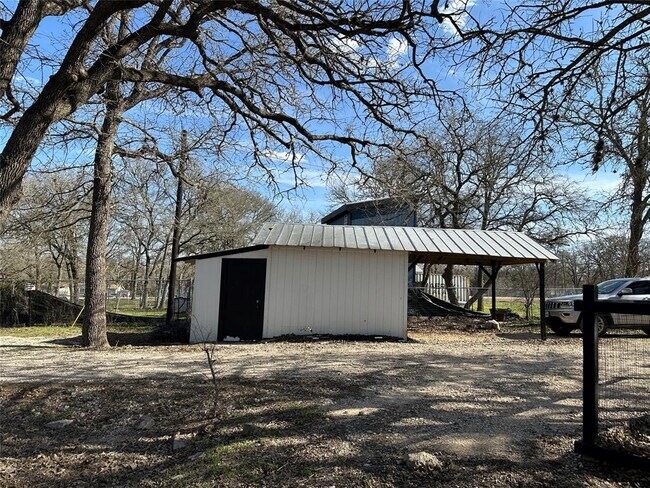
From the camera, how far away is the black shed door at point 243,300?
43.8ft

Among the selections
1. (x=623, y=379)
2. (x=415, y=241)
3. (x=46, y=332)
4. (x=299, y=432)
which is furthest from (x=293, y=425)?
(x=46, y=332)

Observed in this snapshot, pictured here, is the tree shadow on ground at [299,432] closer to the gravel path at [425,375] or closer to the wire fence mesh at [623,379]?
the gravel path at [425,375]

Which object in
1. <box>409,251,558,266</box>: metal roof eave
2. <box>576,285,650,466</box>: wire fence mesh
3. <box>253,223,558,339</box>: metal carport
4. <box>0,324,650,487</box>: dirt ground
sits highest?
<box>253,223,558,339</box>: metal carport

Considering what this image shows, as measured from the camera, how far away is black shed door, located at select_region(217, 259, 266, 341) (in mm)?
13344

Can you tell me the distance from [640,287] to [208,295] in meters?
12.2

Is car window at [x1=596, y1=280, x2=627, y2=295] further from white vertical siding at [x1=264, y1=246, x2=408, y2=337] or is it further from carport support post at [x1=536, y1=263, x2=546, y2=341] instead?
white vertical siding at [x1=264, y1=246, x2=408, y2=337]

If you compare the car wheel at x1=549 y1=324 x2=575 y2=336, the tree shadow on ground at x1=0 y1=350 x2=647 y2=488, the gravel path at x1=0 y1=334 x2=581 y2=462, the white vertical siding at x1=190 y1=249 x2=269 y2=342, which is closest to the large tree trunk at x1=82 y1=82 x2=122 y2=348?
the gravel path at x1=0 y1=334 x2=581 y2=462

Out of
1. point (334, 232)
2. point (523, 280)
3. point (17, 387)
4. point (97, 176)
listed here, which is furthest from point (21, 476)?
point (523, 280)

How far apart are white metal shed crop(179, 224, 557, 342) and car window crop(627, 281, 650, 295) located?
2.44 meters

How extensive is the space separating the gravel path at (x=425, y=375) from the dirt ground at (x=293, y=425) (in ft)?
0.09

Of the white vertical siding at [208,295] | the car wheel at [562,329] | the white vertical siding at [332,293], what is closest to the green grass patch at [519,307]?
the car wheel at [562,329]

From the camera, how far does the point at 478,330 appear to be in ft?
53.6

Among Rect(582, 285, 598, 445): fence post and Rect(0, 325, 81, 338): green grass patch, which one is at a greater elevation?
Rect(582, 285, 598, 445): fence post

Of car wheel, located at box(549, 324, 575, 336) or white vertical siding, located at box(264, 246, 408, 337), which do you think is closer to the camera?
white vertical siding, located at box(264, 246, 408, 337)
